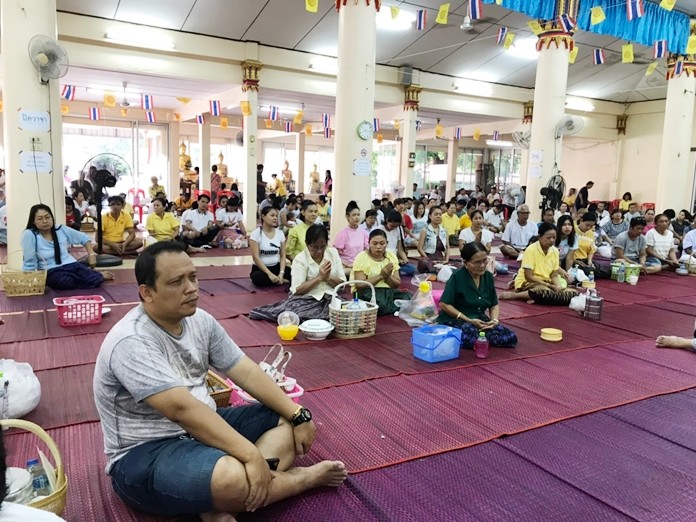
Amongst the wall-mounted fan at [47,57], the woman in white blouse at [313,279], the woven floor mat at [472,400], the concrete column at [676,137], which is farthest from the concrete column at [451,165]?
the woven floor mat at [472,400]

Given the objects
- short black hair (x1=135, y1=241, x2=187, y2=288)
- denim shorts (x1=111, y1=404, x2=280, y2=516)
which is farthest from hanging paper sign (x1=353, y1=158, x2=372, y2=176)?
denim shorts (x1=111, y1=404, x2=280, y2=516)

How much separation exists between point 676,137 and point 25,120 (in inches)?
449

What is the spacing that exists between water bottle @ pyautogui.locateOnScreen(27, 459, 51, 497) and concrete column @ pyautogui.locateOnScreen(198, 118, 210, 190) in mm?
12948

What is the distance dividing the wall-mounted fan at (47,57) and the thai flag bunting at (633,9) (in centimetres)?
797

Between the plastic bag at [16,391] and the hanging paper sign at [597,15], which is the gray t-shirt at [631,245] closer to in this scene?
the hanging paper sign at [597,15]

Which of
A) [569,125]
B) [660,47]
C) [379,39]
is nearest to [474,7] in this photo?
[569,125]

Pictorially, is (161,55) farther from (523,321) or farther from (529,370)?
(529,370)

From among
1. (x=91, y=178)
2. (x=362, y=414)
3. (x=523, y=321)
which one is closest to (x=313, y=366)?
(x=362, y=414)

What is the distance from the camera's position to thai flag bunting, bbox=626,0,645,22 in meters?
8.73

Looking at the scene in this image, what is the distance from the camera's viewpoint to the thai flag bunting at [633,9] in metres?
8.73

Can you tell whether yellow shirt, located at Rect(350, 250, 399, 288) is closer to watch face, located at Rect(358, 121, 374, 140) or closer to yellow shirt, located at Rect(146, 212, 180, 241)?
watch face, located at Rect(358, 121, 374, 140)

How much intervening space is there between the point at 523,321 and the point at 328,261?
6.22 ft

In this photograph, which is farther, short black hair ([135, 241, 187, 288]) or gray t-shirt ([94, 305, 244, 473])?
short black hair ([135, 241, 187, 288])

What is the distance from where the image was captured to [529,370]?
3.75 m
